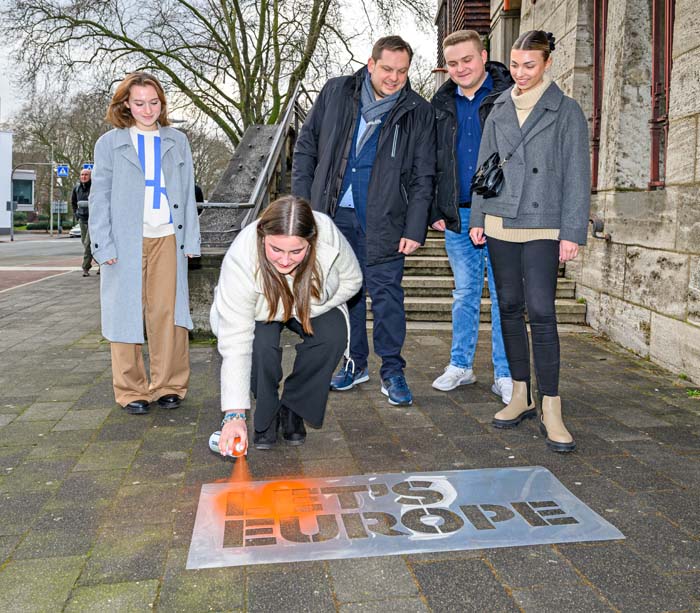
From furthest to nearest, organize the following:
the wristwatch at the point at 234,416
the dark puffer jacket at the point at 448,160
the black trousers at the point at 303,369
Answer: the dark puffer jacket at the point at 448,160
the black trousers at the point at 303,369
the wristwatch at the point at 234,416

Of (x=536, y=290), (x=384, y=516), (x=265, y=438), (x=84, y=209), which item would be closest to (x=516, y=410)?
(x=536, y=290)

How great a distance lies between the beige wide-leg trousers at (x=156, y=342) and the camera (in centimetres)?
464

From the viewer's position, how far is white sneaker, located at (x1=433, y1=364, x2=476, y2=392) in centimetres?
515

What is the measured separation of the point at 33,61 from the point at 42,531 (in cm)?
1854

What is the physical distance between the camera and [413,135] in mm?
4668

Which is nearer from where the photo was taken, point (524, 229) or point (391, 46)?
point (524, 229)

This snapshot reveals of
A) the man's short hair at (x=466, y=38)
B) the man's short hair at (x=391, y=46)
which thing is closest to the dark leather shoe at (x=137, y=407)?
the man's short hair at (x=391, y=46)

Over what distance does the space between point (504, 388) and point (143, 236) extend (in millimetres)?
2331

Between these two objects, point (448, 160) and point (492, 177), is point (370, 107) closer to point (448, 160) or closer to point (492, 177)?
point (448, 160)

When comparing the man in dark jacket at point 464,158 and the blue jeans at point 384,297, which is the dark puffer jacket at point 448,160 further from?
the blue jeans at point 384,297

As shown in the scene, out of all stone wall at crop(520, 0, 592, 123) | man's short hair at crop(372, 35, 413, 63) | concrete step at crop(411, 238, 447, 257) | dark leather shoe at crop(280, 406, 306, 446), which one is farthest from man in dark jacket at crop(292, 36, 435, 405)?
concrete step at crop(411, 238, 447, 257)

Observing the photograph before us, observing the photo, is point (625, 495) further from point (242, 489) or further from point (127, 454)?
point (127, 454)

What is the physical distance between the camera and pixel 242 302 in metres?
3.28

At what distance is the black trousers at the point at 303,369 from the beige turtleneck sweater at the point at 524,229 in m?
0.98
